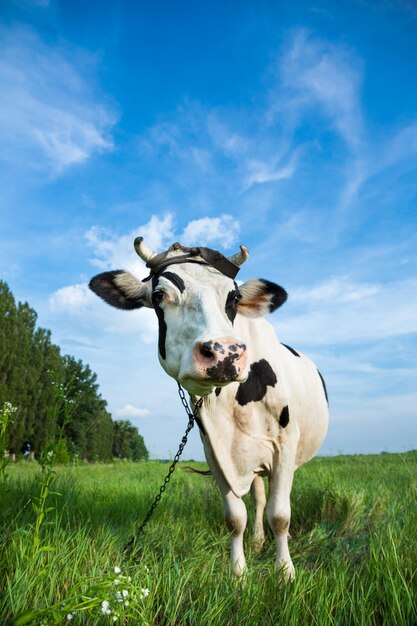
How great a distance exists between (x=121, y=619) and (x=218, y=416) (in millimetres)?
2048

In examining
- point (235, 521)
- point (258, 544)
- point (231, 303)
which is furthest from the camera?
point (258, 544)

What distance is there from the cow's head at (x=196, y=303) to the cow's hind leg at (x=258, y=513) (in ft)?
7.93

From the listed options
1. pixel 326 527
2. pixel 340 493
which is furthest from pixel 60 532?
pixel 340 493

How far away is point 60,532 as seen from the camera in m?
4.17

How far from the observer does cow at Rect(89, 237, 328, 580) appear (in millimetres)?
3959

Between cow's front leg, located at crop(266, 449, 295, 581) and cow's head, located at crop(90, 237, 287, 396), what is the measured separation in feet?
4.51

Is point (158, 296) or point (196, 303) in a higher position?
point (158, 296)

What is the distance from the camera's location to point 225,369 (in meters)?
3.29

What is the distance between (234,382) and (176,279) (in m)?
0.94

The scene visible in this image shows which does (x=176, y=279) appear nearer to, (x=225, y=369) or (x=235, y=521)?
(x=225, y=369)

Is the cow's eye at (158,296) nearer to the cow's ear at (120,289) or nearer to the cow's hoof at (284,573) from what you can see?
the cow's ear at (120,289)

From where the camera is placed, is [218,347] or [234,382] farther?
[234,382]

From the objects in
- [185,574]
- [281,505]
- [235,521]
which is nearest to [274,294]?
[281,505]

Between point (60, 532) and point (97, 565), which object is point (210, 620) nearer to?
point (97, 565)
